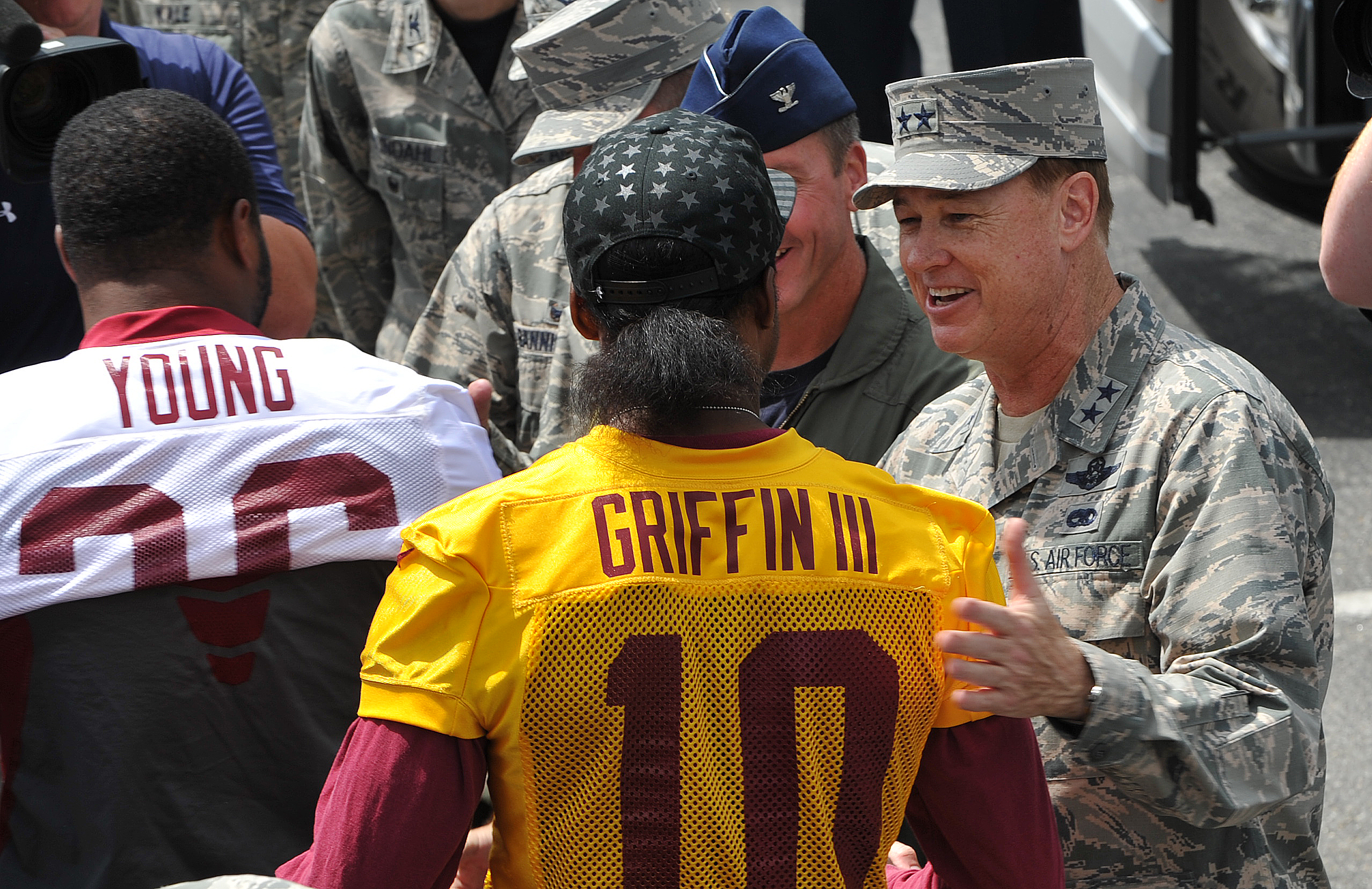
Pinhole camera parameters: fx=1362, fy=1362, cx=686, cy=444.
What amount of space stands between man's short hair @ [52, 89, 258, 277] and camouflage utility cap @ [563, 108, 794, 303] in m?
0.90

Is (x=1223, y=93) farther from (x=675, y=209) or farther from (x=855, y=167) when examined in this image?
(x=675, y=209)

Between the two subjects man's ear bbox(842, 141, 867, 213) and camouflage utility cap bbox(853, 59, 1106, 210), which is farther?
man's ear bbox(842, 141, 867, 213)

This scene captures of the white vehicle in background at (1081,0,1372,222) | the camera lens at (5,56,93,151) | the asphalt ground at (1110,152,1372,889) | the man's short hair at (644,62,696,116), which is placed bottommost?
the asphalt ground at (1110,152,1372,889)

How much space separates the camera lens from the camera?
2.59 meters

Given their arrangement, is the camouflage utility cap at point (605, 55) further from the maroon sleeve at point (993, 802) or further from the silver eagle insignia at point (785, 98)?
the maroon sleeve at point (993, 802)

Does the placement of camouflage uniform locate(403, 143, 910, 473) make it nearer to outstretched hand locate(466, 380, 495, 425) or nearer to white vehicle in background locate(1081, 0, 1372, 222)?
outstretched hand locate(466, 380, 495, 425)

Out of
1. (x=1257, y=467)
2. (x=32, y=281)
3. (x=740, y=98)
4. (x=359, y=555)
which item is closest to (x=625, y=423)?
(x=359, y=555)

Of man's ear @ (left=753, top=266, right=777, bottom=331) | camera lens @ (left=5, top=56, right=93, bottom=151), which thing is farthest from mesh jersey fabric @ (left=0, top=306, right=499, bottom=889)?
camera lens @ (left=5, top=56, right=93, bottom=151)

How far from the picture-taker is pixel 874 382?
8.74 feet

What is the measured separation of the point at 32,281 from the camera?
2908 mm

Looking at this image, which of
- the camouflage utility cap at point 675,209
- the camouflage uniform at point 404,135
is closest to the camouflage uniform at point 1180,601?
the camouflage utility cap at point 675,209

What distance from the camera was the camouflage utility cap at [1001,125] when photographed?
208cm

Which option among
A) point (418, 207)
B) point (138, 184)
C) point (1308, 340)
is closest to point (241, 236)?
point (138, 184)

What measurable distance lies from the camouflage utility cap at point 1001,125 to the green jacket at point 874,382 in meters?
0.54
